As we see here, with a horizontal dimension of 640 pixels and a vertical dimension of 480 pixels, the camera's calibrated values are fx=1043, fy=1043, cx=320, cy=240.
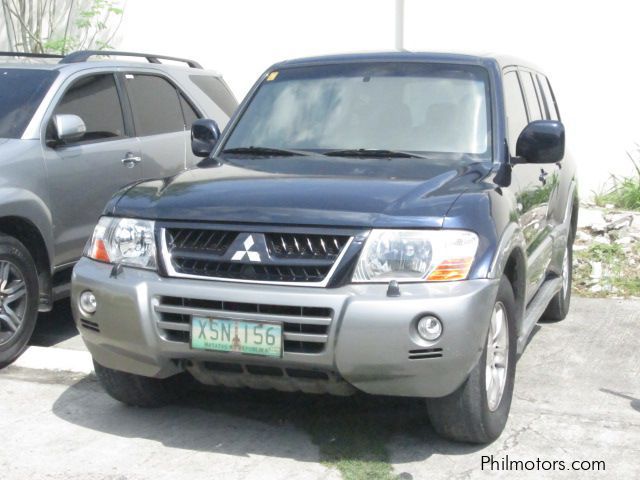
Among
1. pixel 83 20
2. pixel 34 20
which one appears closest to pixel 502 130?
pixel 83 20

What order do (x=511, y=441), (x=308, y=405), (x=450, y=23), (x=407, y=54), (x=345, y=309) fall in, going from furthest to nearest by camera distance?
(x=450, y=23), (x=407, y=54), (x=308, y=405), (x=511, y=441), (x=345, y=309)

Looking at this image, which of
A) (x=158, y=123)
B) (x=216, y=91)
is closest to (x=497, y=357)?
(x=158, y=123)

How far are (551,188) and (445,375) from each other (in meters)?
2.35

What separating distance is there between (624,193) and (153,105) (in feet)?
17.4

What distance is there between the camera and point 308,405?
5320mm

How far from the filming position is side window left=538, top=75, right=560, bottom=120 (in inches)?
281

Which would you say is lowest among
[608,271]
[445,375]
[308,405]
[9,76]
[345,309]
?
[608,271]

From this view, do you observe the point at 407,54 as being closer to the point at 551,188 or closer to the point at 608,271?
the point at 551,188

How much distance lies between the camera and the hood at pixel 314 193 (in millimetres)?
4391

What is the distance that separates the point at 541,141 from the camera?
5.30 metres

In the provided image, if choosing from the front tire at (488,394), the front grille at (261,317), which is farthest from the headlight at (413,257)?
the front tire at (488,394)

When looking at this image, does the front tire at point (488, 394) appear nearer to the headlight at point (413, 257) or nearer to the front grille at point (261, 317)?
the headlight at point (413, 257)

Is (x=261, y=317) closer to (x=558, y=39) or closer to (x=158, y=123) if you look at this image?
(x=158, y=123)

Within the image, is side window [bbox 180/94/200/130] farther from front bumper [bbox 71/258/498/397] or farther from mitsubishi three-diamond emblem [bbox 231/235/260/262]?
mitsubishi three-diamond emblem [bbox 231/235/260/262]
